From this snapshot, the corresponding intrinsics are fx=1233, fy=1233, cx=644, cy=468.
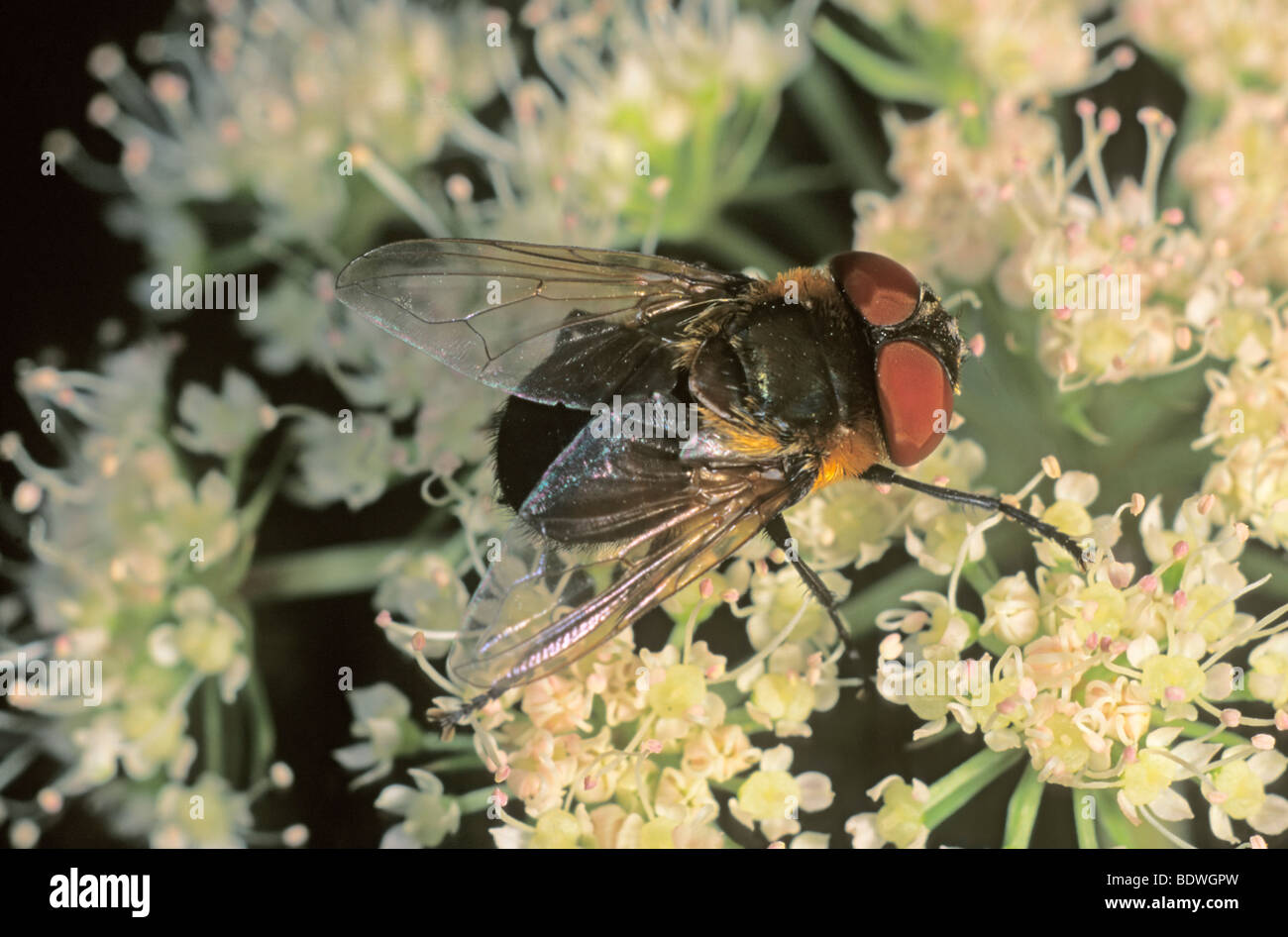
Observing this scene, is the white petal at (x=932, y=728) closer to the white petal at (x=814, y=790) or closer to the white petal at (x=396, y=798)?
the white petal at (x=814, y=790)

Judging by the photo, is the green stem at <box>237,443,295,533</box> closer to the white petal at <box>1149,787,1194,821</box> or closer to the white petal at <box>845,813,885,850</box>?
the white petal at <box>845,813,885,850</box>

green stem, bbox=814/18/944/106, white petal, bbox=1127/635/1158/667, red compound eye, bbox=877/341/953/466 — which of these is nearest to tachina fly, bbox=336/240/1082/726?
red compound eye, bbox=877/341/953/466

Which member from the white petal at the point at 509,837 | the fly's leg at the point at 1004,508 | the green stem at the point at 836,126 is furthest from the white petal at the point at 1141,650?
the green stem at the point at 836,126

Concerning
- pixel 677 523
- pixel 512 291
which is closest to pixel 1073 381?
pixel 677 523

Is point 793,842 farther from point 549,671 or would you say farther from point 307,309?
point 307,309

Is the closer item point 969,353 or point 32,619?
point 969,353
